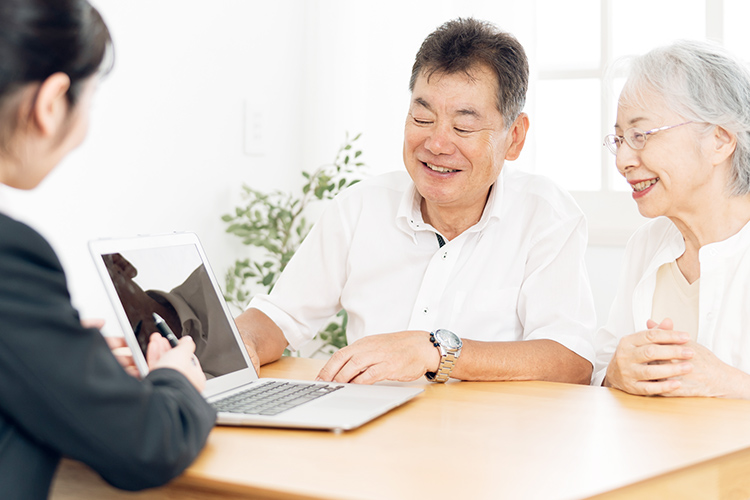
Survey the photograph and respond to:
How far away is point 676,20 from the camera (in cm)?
276

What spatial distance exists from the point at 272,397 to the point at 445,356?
1.10 feet

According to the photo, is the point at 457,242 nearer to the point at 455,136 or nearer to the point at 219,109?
the point at 455,136

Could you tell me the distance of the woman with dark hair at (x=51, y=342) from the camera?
674 millimetres

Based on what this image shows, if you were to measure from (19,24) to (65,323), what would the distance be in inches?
11.0

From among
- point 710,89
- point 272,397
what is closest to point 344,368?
point 272,397

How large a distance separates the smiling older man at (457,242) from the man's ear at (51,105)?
29.8 inches

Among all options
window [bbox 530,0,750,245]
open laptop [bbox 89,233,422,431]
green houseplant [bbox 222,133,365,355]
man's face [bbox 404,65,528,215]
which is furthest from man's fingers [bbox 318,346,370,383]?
window [bbox 530,0,750,245]

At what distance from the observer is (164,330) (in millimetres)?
1075

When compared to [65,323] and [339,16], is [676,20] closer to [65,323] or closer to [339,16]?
[339,16]

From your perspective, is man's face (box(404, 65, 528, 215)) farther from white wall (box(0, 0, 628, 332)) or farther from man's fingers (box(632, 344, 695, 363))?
white wall (box(0, 0, 628, 332))

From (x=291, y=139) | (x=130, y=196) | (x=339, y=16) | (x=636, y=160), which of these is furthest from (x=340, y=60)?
(x=636, y=160)

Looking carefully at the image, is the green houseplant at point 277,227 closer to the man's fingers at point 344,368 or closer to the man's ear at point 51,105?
the man's fingers at point 344,368

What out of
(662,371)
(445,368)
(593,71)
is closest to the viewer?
(662,371)

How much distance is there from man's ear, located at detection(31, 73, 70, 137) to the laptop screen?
31cm
